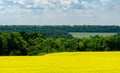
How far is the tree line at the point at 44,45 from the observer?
9569cm

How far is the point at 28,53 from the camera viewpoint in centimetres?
9569

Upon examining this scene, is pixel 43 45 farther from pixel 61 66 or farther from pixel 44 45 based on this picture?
pixel 61 66

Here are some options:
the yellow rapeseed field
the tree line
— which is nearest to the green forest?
the tree line

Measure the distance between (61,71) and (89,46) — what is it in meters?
80.3

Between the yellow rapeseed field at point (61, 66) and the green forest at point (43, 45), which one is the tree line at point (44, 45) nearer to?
the green forest at point (43, 45)

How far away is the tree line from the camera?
9569 cm

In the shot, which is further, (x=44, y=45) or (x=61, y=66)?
(x=44, y=45)

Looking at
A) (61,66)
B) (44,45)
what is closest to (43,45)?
(44,45)

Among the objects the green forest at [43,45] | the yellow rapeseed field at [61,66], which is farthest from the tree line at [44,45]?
the yellow rapeseed field at [61,66]

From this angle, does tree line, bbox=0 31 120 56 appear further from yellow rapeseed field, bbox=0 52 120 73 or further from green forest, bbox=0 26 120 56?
yellow rapeseed field, bbox=0 52 120 73

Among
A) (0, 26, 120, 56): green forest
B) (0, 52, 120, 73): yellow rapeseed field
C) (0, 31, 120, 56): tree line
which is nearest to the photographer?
(0, 52, 120, 73): yellow rapeseed field

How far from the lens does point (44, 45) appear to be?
104688mm

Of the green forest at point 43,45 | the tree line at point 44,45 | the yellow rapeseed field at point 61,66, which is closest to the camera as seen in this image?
the yellow rapeseed field at point 61,66

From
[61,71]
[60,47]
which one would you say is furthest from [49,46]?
[61,71]
